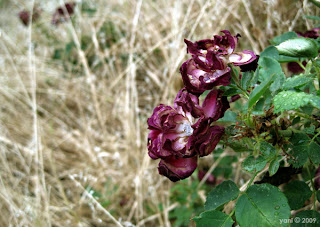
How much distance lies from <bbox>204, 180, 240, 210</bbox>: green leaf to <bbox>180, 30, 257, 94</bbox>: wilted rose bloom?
Answer: 0.78 ft

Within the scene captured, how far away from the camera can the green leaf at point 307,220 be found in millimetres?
675

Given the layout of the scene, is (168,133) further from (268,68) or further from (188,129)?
(268,68)

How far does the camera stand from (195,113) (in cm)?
59

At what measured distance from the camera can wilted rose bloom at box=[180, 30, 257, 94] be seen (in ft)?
1.85

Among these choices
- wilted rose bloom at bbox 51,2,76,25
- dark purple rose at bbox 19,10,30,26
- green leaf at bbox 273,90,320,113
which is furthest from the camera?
dark purple rose at bbox 19,10,30,26

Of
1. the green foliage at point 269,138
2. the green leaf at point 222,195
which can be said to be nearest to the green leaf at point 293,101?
the green foliage at point 269,138

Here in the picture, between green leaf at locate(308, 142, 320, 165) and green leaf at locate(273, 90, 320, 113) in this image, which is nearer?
green leaf at locate(273, 90, 320, 113)

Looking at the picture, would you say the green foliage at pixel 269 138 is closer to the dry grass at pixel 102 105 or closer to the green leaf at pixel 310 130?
the green leaf at pixel 310 130

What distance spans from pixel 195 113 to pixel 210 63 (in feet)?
0.31

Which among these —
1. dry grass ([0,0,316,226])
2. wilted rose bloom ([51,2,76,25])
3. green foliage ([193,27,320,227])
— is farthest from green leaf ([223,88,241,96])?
wilted rose bloom ([51,2,76,25])

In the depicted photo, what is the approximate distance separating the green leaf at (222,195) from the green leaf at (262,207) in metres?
0.03

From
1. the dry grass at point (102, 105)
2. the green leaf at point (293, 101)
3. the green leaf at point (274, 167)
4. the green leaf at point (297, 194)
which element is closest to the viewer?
the green leaf at point (293, 101)

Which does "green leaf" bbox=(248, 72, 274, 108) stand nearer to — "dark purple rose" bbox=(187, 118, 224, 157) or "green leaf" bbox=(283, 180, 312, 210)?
"dark purple rose" bbox=(187, 118, 224, 157)

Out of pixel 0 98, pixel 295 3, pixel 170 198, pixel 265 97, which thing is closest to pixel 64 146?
pixel 0 98
